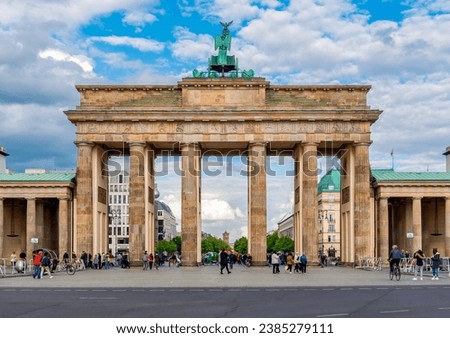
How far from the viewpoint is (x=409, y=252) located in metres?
75.1

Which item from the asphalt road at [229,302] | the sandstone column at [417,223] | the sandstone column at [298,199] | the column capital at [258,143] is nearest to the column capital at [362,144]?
the sandstone column at [298,199]

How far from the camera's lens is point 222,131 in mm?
71500

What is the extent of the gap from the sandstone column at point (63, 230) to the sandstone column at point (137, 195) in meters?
6.56

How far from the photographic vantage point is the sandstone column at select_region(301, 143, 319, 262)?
70562 millimetres

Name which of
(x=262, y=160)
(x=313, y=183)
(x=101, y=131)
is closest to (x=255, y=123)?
(x=262, y=160)

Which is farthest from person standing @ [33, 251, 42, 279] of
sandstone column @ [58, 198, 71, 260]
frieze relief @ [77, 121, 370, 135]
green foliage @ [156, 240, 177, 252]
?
green foliage @ [156, 240, 177, 252]

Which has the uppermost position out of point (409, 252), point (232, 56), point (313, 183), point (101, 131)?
point (232, 56)

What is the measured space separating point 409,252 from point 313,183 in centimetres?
1273

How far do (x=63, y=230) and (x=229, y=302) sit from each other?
4803cm

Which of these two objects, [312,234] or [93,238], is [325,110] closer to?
[312,234]

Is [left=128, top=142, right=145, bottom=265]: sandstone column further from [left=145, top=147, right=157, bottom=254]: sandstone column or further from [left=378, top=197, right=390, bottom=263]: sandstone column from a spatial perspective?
[left=378, top=197, right=390, bottom=263]: sandstone column

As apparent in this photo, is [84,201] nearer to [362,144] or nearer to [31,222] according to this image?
[31,222]

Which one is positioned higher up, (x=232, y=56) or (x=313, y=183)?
(x=232, y=56)

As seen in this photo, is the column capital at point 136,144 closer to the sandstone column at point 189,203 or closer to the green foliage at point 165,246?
the sandstone column at point 189,203
